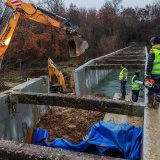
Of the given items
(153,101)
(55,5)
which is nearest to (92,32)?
(55,5)

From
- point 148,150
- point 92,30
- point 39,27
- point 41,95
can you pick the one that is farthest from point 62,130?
point 92,30

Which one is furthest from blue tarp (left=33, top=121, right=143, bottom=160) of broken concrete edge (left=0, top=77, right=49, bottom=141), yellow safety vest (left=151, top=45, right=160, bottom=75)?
broken concrete edge (left=0, top=77, right=49, bottom=141)

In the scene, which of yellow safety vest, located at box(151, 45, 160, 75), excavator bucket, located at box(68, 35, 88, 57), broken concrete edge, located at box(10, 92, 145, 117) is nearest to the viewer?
broken concrete edge, located at box(10, 92, 145, 117)

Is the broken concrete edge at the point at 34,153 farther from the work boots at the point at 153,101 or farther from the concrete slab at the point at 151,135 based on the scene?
the work boots at the point at 153,101

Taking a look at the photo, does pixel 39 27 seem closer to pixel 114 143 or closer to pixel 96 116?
pixel 96 116

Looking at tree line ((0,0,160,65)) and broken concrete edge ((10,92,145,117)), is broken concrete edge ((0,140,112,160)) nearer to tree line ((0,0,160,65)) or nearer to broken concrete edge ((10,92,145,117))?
broken concrete edge ((10,92,145,117))

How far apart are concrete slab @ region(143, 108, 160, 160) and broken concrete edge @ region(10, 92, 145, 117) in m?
0.34

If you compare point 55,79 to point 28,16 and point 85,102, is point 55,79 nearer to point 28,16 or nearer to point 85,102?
point 28,16

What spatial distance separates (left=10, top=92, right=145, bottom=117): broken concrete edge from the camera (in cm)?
689

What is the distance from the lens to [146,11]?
2404 inches

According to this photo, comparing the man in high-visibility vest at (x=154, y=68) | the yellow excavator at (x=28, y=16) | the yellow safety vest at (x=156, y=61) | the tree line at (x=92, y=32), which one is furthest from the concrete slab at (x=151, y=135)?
the tree line at (x=92, y=32)

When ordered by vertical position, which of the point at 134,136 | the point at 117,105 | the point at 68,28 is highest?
the point at 68,28

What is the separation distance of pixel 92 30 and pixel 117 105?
46.5m

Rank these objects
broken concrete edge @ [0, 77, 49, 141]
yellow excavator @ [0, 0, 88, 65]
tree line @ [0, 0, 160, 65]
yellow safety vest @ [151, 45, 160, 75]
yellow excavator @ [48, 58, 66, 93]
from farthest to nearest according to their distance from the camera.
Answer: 1. tree line @ [0, 0, 160, 65]
2. yellow excavator @ [48, 58, 66, 93]
3. yellow excavator @ [0, 0, 88, 65]
4. broken concrete edge @ [0, 77, 49, 141]
5. yellow safety vest @ [151, 45, 160, 75]
